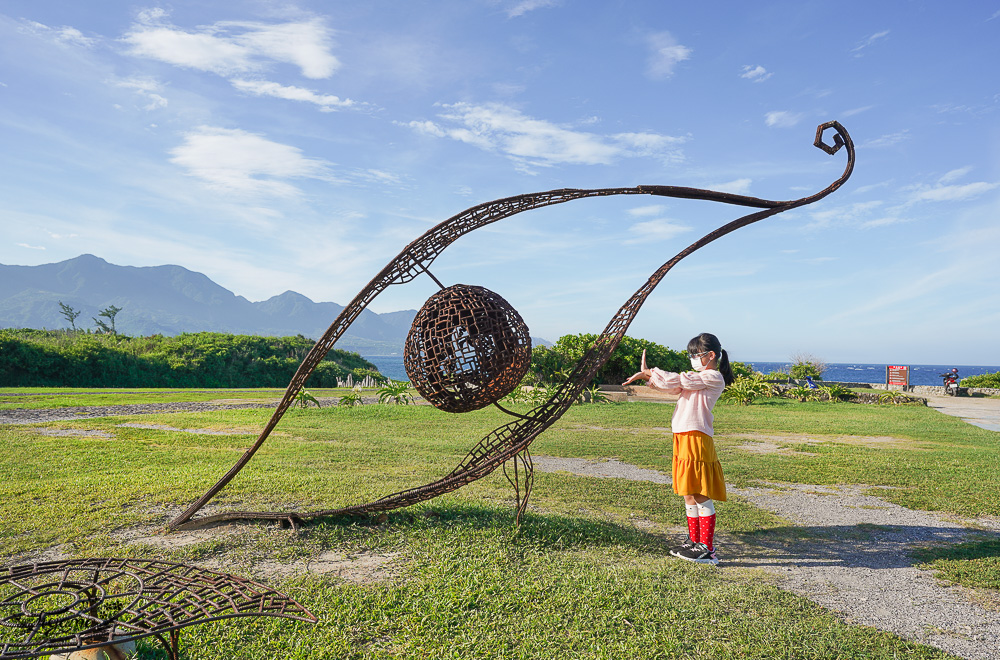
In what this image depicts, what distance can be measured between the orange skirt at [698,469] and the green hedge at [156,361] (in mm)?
22335

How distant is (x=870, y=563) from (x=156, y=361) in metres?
31.0

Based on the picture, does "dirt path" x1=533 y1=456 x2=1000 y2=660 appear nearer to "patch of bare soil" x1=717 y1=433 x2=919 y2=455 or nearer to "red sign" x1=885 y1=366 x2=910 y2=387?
"patch of bare soil" x1=717 y1=433 x2=919 y2=455

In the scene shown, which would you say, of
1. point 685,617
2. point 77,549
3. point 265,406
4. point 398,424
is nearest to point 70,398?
point 265,406

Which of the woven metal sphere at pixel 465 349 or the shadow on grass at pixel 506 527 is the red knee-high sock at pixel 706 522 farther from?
the woven metal sphere at pixel 465 349

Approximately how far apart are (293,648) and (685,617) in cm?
238

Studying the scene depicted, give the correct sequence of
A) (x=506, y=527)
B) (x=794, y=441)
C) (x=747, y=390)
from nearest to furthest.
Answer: (x=506, y=527) < (x=794, y=441) < (x=747, y=390)

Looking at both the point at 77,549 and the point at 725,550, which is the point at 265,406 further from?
the point at 725,550

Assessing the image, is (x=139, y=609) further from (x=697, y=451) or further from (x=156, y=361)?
(x=156, y=361)

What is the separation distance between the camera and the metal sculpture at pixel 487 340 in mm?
4840

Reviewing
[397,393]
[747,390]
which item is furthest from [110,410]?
[747,390]

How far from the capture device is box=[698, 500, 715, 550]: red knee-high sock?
189 inches

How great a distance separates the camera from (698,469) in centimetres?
473

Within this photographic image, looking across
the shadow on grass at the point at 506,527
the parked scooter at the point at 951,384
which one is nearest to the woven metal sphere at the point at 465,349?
the shadow on grass at the point at 506,527

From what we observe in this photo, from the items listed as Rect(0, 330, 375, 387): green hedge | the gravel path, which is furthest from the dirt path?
Rect(0, 330, 375, 387): green hedge
